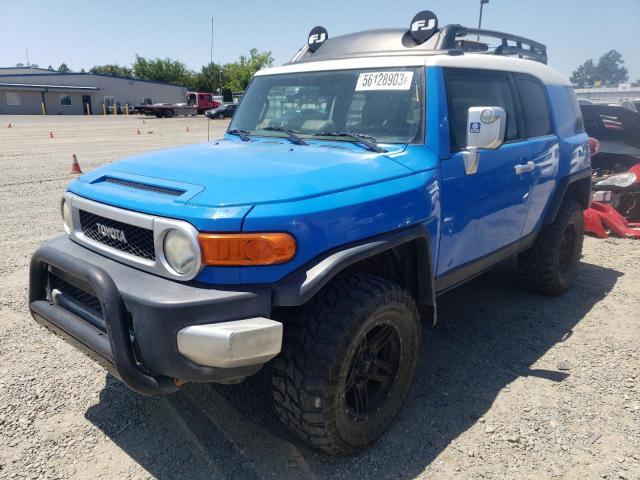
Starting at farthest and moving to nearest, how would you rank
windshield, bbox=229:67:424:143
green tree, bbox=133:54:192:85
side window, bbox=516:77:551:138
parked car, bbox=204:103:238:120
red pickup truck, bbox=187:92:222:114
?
green tree, bbox=133:54:192:85 → red pickup truck, bbox=187:92:222:114 → parked car, bbox=204:103:238:120 → side window, bbox=516:77:551:138 → windshield, bbox=229:67:424:143

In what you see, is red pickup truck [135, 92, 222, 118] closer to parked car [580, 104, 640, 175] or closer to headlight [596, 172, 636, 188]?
parked car [580, 104, 640, 175]

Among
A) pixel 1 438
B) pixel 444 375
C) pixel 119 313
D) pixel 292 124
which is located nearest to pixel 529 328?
pixel 444 375

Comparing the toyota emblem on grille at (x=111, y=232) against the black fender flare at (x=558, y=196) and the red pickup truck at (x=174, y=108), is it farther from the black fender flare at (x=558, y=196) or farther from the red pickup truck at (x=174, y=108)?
the red pickup truck at (x=174, y=108)

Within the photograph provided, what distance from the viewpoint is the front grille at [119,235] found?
2.29 m

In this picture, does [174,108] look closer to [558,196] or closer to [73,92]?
[73,92]

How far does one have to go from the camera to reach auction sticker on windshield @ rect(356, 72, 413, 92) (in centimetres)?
307

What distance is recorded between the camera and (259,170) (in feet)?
8.12

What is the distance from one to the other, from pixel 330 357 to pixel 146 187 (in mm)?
1231

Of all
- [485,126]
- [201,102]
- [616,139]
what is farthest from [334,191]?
[201,102]

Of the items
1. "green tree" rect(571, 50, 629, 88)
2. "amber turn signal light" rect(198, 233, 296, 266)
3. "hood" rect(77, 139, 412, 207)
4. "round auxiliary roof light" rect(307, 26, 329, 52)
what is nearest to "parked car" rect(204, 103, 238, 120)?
"round auxiliary roof light" rect(307, 26, 329, 52)

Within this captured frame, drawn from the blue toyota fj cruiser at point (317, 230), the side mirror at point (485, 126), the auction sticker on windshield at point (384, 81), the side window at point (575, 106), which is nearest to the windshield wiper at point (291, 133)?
the blue toyota fj cruiser at point (317, 230)

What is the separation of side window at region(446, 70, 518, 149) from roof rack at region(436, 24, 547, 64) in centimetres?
24

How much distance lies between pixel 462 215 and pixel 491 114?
674mm

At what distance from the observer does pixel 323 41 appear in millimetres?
4078
